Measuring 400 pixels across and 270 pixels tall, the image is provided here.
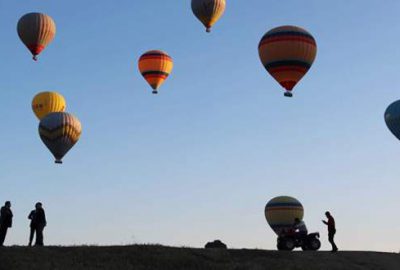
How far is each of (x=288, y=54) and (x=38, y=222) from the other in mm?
24844

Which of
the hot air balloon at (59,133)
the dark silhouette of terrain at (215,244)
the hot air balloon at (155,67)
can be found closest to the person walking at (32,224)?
the dark silhouette of terrain at (215,244)

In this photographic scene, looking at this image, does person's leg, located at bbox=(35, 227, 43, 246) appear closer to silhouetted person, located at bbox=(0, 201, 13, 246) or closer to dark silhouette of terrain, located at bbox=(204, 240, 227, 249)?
silhouetted person, located at bbox=(0, 201, 13, 246)

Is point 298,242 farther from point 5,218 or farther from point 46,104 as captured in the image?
point 46,104

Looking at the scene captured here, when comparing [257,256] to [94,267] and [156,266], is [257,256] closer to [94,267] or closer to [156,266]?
[156,266]

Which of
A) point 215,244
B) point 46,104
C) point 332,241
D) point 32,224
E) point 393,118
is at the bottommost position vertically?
point 332,241

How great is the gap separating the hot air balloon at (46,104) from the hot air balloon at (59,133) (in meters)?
12.4

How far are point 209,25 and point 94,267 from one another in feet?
133

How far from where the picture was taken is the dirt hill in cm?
2833

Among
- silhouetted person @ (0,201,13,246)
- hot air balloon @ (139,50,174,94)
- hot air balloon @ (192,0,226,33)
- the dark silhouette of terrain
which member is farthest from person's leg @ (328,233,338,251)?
hot air balloon @ (139,50,174,94)

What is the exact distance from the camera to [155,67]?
72.1 meters

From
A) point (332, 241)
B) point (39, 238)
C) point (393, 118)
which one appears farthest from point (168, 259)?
point (393, 118)

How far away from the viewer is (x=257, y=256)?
32.6 m

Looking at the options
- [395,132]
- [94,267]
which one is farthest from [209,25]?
[94,267]

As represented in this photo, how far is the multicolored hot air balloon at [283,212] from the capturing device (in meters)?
50.6
